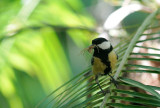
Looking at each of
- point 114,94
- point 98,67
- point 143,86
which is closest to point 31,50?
point 98,67

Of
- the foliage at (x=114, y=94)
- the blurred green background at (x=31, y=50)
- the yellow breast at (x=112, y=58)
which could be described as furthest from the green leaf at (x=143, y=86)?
the blurred green background at (x=31, y=50)

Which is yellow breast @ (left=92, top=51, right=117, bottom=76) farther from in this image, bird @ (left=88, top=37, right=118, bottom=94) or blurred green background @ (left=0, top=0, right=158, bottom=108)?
blurred green background @ (left=0, top=0, right=158, bottom=108)

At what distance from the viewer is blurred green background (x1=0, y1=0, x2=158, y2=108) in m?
2.15

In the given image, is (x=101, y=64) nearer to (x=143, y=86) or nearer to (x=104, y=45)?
(x=104, y=45)

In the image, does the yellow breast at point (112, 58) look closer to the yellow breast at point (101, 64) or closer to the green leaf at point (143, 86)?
the yellow breast at point (101, 64)

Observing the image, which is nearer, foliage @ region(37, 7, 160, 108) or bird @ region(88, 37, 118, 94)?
foliage @ region(37, 7, 160, 108)

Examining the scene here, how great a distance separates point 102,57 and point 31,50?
107 centimetres

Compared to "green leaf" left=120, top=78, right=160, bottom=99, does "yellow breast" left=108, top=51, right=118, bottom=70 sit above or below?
above

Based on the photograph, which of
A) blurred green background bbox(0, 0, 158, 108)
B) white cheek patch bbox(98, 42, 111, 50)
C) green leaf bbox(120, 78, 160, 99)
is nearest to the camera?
green leaf bbox(120, 78, 160, 99)

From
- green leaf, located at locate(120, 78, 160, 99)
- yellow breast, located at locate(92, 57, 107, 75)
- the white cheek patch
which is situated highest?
the white cheek patch

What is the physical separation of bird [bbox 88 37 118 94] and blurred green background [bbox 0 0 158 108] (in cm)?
73

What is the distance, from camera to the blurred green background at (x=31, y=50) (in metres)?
2.15

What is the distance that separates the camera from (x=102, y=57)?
135 cm

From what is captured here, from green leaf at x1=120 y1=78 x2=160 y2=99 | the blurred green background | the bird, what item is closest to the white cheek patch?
the bird
